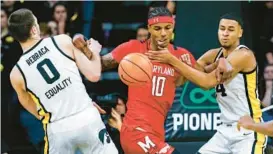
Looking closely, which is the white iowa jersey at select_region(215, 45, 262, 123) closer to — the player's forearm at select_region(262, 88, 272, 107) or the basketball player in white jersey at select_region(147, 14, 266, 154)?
the basketball player in white jersey at select_region(147, 14, 266, 154)

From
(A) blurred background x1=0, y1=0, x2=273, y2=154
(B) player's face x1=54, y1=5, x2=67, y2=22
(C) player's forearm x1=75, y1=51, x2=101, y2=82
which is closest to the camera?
(C) player's forearm x1=75, y1=51, x2=101, y2=82

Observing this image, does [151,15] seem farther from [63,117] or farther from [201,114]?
[201,114]

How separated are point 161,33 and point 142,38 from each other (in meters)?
3.61

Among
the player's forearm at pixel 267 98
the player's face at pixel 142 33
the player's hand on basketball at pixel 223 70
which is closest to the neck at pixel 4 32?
the player's face at pixel 142 33

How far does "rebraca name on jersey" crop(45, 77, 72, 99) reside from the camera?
788 centimetres

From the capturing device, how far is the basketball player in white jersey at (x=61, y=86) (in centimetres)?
788

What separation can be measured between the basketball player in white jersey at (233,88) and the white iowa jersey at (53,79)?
2.94 ft

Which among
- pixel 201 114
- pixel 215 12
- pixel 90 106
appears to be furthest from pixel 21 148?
pixel 90 106

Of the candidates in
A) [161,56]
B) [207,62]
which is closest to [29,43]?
[161,56]

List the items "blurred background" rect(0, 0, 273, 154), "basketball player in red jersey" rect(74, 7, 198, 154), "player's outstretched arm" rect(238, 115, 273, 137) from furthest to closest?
"blurred background" rect(0, 0, 273, 154) < "basketball player in red jersey" rect(74, 7, 198, 154) < "player's outstretched arm" rect(238, 115, 273, 137)

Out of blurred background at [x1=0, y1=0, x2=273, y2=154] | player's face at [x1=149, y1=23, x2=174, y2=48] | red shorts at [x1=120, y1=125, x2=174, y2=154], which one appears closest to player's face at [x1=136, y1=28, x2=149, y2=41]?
blurred background at [x1=0, y1=0, x2=273, y2=154]

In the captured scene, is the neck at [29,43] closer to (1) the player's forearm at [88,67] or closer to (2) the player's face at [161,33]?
(1) the player's forearm at [88,67]

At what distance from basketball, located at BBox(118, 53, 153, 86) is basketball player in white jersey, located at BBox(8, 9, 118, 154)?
454mm

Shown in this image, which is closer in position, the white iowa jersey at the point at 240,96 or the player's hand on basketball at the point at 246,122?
the player's hand on basketball at the point at 246,122
